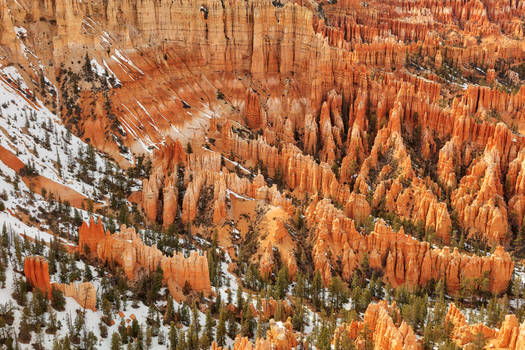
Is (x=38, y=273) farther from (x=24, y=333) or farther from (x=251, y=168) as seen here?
(x=251, y=168)

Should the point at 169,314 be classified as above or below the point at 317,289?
above

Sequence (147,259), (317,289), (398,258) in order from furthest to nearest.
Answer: (398,258) < (317,289) < (147,259)

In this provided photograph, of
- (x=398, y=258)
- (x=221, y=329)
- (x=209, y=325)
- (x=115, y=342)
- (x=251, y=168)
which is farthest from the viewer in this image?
(x=251, y=168)

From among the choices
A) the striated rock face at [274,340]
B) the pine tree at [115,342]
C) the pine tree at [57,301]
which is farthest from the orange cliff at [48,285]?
the striated rock face at [274,340]

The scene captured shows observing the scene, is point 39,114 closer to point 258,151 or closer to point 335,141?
point 258,151

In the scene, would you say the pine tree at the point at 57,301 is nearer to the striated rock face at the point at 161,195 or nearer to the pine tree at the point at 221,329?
the pine tree at the point at 221,329

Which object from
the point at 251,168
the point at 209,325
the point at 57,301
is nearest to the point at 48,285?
the point at 57,301

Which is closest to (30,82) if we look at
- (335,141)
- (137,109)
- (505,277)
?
(137,109)
